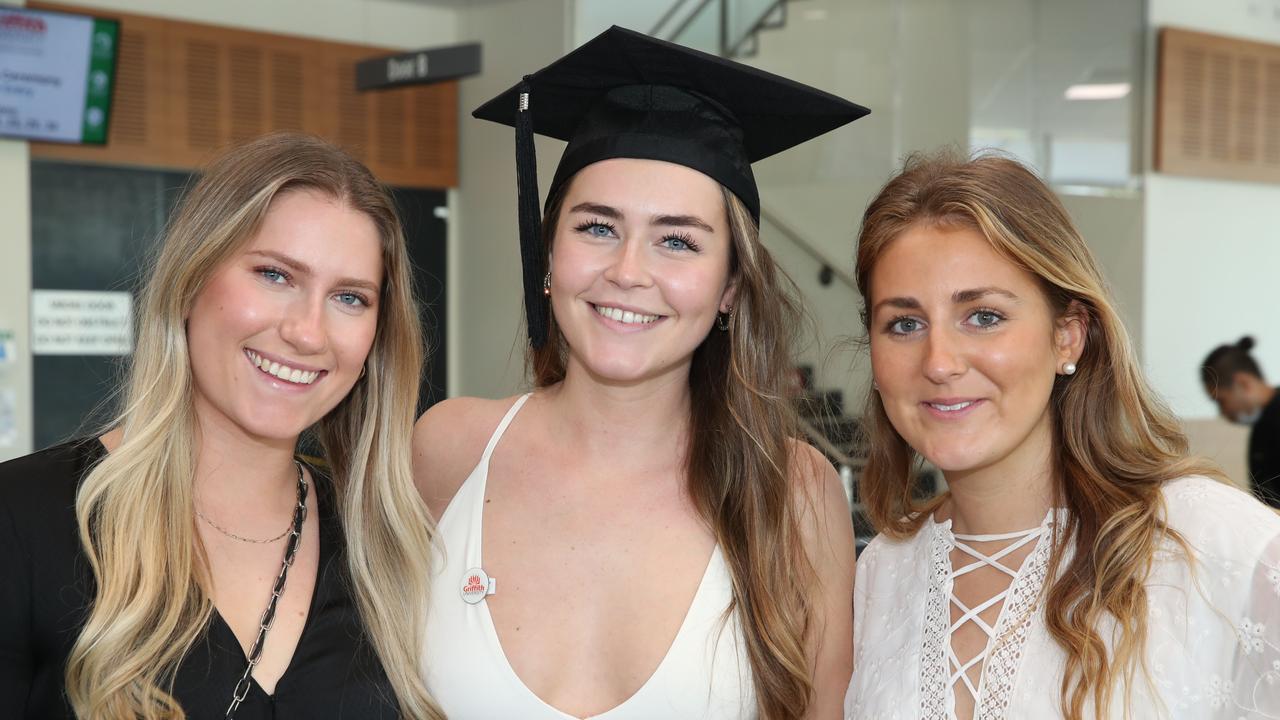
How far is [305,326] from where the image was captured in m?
1.98

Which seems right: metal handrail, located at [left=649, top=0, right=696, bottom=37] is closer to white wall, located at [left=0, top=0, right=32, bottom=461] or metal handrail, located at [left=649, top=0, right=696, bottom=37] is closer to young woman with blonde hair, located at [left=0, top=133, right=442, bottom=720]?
white wall, located at [left=0, top=0, right=32, bottom=461]

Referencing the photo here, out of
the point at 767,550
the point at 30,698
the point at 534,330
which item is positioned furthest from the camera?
the point at 534,330

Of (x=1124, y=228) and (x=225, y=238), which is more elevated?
(x=1124, y=228)

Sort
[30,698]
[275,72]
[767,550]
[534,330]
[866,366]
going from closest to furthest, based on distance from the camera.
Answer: [30,698]
[767,550]
[534,330]
[866,366]
[275,72]

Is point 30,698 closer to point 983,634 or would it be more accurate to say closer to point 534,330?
point 534,330

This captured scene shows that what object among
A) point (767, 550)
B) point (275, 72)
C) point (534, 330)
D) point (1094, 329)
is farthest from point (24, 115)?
point (1094, 329)

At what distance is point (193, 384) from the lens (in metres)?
2.06

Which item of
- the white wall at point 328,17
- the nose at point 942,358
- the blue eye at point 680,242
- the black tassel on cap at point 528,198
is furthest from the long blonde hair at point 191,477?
the white wall at point 328,17

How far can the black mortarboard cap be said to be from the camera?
89.1 inches

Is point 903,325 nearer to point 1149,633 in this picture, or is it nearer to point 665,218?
point 665,218

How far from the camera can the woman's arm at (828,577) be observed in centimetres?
227

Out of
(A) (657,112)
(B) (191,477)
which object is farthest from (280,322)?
(A) (657,112)

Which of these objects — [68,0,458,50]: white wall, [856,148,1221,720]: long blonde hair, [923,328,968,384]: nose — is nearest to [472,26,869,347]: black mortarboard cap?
[856,148,1221,720]: long blonde hair

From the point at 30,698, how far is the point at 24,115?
5423 mm
